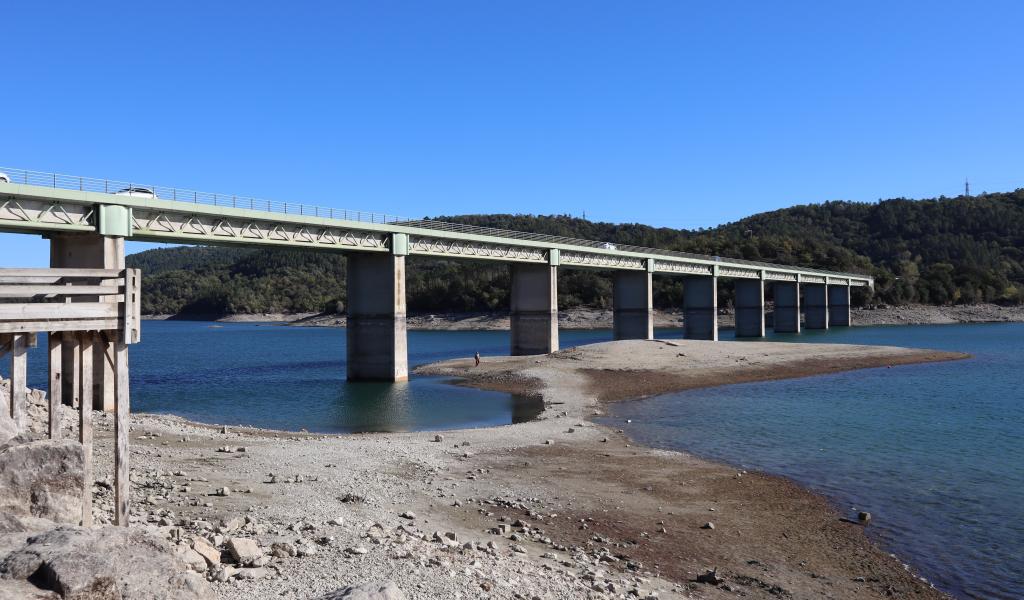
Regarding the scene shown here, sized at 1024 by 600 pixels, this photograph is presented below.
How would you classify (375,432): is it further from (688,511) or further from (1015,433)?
(1015,433)

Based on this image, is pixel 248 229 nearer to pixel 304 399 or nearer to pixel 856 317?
pixel 304 399

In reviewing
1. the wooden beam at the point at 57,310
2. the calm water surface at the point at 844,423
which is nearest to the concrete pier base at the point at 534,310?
the calm water surface at the point at 844,423

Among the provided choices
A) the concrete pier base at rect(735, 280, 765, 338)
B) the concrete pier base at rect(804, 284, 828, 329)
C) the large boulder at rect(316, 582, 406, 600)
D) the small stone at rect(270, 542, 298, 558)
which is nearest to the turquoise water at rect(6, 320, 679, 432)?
the small stone at rect(270, 542, 298, 558)

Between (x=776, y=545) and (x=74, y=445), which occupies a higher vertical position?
(x=74, y=445)

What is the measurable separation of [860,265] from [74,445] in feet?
648

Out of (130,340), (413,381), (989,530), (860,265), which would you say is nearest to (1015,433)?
(989,530)

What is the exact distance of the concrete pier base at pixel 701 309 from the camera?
104787mm

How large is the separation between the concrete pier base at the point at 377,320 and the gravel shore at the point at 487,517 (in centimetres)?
2441

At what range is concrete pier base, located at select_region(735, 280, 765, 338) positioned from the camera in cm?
12150

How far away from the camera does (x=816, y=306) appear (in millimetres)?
146875

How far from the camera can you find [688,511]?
703 inches

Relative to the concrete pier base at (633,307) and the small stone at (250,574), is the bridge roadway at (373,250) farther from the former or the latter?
the small stone at (250,574)

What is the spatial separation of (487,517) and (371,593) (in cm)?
893

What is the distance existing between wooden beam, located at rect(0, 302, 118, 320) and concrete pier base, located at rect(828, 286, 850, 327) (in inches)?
6317
